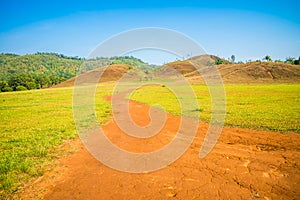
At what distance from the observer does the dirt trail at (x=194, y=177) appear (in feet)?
15.4

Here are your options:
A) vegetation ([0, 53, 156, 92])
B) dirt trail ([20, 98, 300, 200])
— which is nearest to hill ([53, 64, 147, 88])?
vegetation ([0, 53, 156, 92])

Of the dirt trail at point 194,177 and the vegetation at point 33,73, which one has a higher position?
the vegetation at point 33,73

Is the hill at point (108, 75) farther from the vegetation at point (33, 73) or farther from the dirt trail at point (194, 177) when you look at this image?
the dirt trail at point (194, 177)

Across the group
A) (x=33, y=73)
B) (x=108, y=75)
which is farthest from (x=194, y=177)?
(x=33, y=73)

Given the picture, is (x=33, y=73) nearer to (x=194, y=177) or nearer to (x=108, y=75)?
(x=108, y=75)

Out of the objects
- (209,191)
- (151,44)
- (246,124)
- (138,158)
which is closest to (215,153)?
(209,191)

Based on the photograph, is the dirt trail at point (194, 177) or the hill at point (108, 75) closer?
the dirt trail at point (194, 177)

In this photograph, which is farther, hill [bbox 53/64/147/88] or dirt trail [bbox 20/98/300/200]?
hill [bbox 53/64/147/88]

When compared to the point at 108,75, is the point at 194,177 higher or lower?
lower

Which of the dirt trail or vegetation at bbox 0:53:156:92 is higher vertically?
vegetation at bbox 0:53:156:92

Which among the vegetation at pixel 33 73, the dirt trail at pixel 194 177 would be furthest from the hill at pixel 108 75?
the dirt trail at pixel 194 177

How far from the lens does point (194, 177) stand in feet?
17.9

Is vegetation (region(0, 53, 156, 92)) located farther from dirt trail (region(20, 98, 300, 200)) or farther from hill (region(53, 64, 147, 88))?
dirt trail (region(20, 98, 300, 200))

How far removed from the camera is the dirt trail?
→ 15.4 feet
